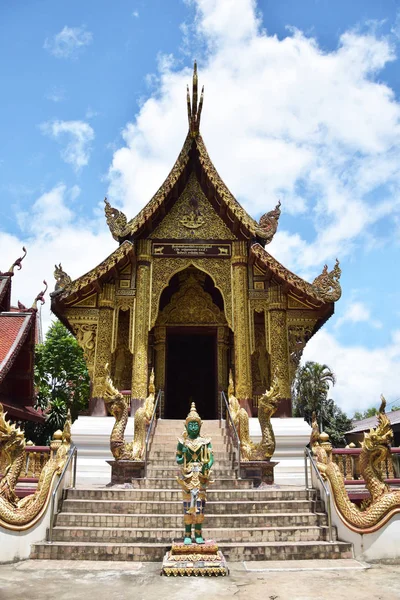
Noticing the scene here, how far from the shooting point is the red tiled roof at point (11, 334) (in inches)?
391

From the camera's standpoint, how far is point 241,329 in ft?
36.8

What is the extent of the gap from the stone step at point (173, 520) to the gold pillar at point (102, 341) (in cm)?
414

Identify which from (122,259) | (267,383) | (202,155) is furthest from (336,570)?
(202,155)

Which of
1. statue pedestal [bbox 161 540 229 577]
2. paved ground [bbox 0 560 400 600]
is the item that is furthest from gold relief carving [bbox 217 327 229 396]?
statue pedestal [bbox 161 540 229 577]

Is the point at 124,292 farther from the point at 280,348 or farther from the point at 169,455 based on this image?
the point at 169,455

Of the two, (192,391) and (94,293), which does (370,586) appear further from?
(192,391)

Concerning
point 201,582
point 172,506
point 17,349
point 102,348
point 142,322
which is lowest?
point 201,582

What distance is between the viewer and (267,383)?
11.9m

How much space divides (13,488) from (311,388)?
2699 centimetres

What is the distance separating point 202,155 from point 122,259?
10.5ft

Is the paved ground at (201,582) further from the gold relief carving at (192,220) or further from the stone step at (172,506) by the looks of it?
the gold relief carving at (192,220)

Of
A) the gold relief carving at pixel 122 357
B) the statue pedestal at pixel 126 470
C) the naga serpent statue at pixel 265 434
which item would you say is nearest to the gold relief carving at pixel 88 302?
the gold relief carving at pixel 122 357

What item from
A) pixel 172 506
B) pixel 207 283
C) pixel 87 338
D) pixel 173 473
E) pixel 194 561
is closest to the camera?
pixel 194 561

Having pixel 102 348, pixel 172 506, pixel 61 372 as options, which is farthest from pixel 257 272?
pixel 61 372
